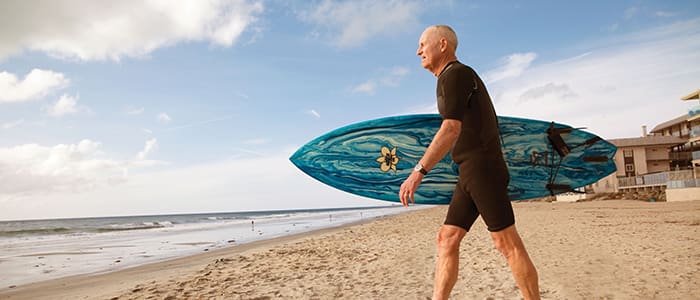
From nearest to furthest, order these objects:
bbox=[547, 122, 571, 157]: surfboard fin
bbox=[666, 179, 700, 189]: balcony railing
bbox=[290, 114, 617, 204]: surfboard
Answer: bbox=[290, 114, 617, 204]: surfboard
bbox=[547, 122, 571, 157]: surfboard fin
bbox=[666, 179, 700, 189]: balcony railing

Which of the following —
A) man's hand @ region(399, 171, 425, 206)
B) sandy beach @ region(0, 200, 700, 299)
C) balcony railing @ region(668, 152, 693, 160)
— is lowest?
sandy beach @ region(0, 200, 700, 299)

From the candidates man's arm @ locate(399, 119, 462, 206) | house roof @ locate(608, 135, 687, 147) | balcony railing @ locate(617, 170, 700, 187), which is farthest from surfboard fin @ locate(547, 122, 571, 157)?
house roof @ locate(608, 135, 687, 147)

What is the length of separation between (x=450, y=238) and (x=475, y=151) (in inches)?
19.3

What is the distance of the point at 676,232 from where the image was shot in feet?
25.1

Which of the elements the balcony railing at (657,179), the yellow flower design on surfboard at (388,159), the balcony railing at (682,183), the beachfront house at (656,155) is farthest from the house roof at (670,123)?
the yellow flower design on surfboard at (388,159)

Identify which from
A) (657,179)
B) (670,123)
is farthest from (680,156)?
(657,179)

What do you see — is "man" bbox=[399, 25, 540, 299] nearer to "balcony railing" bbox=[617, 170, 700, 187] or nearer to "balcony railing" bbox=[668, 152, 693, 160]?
"balcony railing" bbox=[617, 170, 700, 187]

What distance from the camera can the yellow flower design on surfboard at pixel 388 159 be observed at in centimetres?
388

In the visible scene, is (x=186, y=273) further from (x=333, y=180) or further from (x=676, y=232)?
(x=676, y=232)

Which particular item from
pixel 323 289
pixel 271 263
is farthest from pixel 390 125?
pixel 271 263

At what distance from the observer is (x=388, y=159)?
3918 millimetres

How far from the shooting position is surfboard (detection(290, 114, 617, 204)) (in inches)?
151

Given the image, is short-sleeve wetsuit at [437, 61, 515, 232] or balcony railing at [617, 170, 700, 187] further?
balcony railing at [617, 170, 700, 187]

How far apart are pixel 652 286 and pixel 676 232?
16.4 ft
